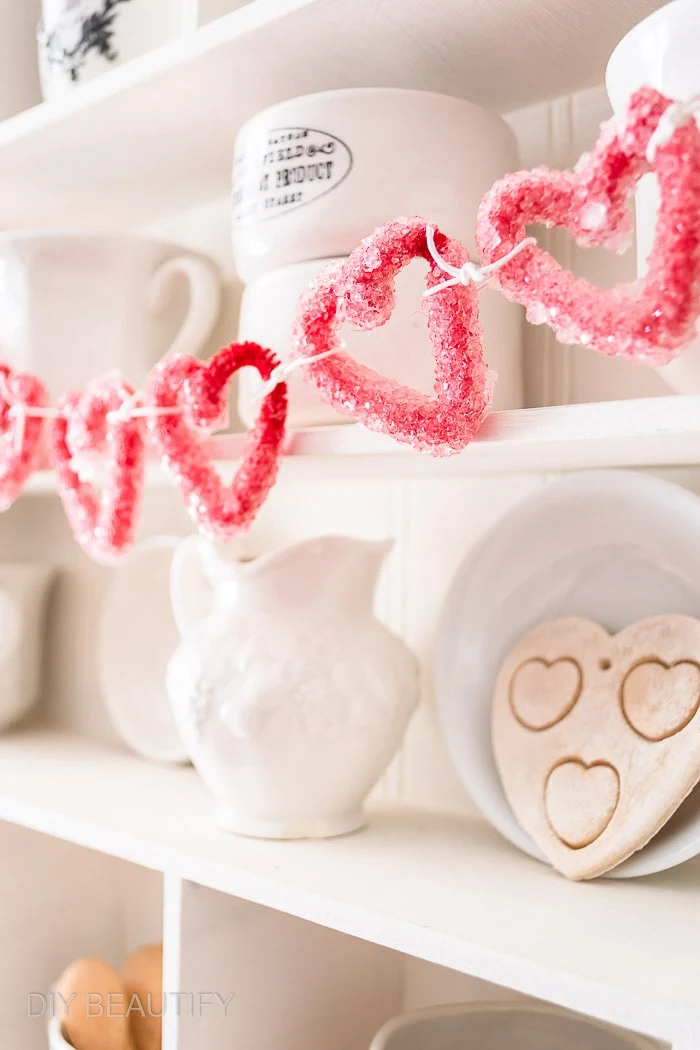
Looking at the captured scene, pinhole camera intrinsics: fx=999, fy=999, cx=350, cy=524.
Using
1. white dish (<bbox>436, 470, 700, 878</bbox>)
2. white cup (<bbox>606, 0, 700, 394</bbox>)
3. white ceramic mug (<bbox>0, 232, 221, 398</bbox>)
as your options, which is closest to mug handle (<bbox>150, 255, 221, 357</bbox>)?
white ceramic mug (<bbox>0, 232, 221, 398</bbox>)

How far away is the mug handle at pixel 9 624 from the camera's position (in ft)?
3.56

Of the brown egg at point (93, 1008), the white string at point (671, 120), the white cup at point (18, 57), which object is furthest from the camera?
the white cup at point (18, 57)

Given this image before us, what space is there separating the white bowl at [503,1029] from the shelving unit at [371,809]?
1.6 inches

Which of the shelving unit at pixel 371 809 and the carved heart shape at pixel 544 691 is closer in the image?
the shelving unit at pixel 371 809

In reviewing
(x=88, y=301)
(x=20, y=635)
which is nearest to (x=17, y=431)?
(x=88, y=301)

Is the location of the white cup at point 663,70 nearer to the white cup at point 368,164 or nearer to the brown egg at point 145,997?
the white cup at point 368,164

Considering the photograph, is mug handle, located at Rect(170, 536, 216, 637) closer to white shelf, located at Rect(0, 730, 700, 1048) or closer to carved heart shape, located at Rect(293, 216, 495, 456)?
white shelf, located at Rect(0, 730, 700, 1048)

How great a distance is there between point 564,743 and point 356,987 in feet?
0.98

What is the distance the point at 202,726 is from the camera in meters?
0.73

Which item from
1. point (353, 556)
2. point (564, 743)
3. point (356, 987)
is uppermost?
point (353, 556)

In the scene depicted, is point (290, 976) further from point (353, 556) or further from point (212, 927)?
point (353, 556)

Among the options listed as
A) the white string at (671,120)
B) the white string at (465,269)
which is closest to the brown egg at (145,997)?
the white string at (465,269)

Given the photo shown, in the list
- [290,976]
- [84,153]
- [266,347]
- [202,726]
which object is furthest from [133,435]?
[290,976]

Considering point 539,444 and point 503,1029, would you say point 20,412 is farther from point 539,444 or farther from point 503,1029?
point 503,1029
